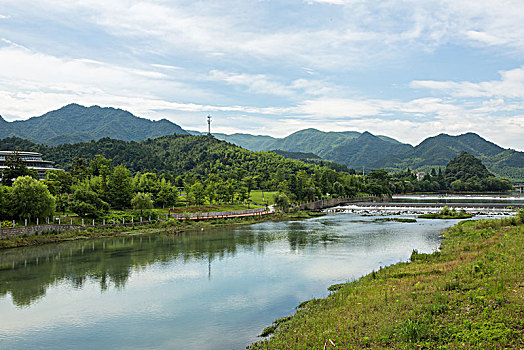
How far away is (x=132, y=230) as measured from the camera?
5753 centimetres

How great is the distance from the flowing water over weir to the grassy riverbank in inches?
121

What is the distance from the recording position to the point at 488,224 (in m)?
46.7

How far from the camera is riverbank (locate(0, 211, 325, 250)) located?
149 feet

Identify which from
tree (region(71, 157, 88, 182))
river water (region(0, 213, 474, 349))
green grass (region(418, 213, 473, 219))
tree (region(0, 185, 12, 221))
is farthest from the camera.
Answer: tree (region(71, 157, 88, 182))

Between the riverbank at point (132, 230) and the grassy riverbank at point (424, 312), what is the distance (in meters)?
39.0

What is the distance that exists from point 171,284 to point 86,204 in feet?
109

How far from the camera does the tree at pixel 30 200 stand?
4716 centimetres

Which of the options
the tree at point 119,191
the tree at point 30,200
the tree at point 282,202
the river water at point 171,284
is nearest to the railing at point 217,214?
Result: the tree at point 282,202

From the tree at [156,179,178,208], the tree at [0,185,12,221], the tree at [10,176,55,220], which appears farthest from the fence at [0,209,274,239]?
the tree at [156,179,178,208]

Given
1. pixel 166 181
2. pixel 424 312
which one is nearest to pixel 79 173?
pixel 166 181

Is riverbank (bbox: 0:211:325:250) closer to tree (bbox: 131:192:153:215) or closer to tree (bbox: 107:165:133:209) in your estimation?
tree (bbox: 131:192:153:215)

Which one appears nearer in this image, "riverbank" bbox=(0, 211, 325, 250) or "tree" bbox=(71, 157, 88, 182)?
"riverbank" bbox=(0, 211, 325, 250)

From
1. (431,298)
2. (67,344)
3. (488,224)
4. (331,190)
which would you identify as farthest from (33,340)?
(331,190)

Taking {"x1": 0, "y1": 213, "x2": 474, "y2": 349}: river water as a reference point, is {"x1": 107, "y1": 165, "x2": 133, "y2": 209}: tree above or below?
above
